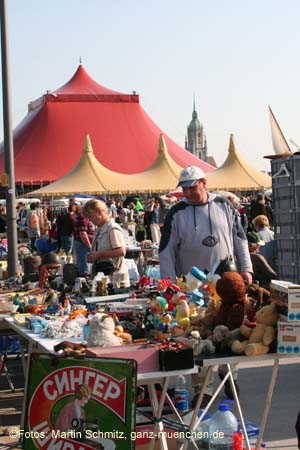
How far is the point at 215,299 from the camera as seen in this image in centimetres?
504

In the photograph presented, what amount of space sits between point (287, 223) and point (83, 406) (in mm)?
5878

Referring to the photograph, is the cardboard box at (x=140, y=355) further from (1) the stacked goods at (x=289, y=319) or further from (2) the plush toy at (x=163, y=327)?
(1) the stacked goods at (x=289, y=319)

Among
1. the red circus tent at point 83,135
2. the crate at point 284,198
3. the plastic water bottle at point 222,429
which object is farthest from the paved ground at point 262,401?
the red circus tent at point 83,135

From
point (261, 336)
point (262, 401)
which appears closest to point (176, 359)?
point (261, 336)

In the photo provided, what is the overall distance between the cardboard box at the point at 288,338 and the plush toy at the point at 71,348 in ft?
3.28

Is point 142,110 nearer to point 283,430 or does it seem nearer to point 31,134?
point 31,134

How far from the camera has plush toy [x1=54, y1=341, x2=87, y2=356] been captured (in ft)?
14.4

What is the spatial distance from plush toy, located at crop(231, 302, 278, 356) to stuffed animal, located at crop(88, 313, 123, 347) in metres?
0.64

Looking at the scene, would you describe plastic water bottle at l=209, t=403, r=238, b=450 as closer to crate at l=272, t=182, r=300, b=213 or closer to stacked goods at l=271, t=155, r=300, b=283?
stacked goods at l=271, t=155, r=300, b=283

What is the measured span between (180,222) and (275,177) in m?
3.19

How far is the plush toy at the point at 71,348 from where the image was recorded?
14.4 feet

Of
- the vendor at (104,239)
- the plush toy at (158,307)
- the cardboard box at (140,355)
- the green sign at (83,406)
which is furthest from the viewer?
the vendor at (104,239)

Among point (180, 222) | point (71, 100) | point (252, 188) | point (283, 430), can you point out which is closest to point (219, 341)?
point (283, 430)

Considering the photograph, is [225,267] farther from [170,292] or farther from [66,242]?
[66,242]
